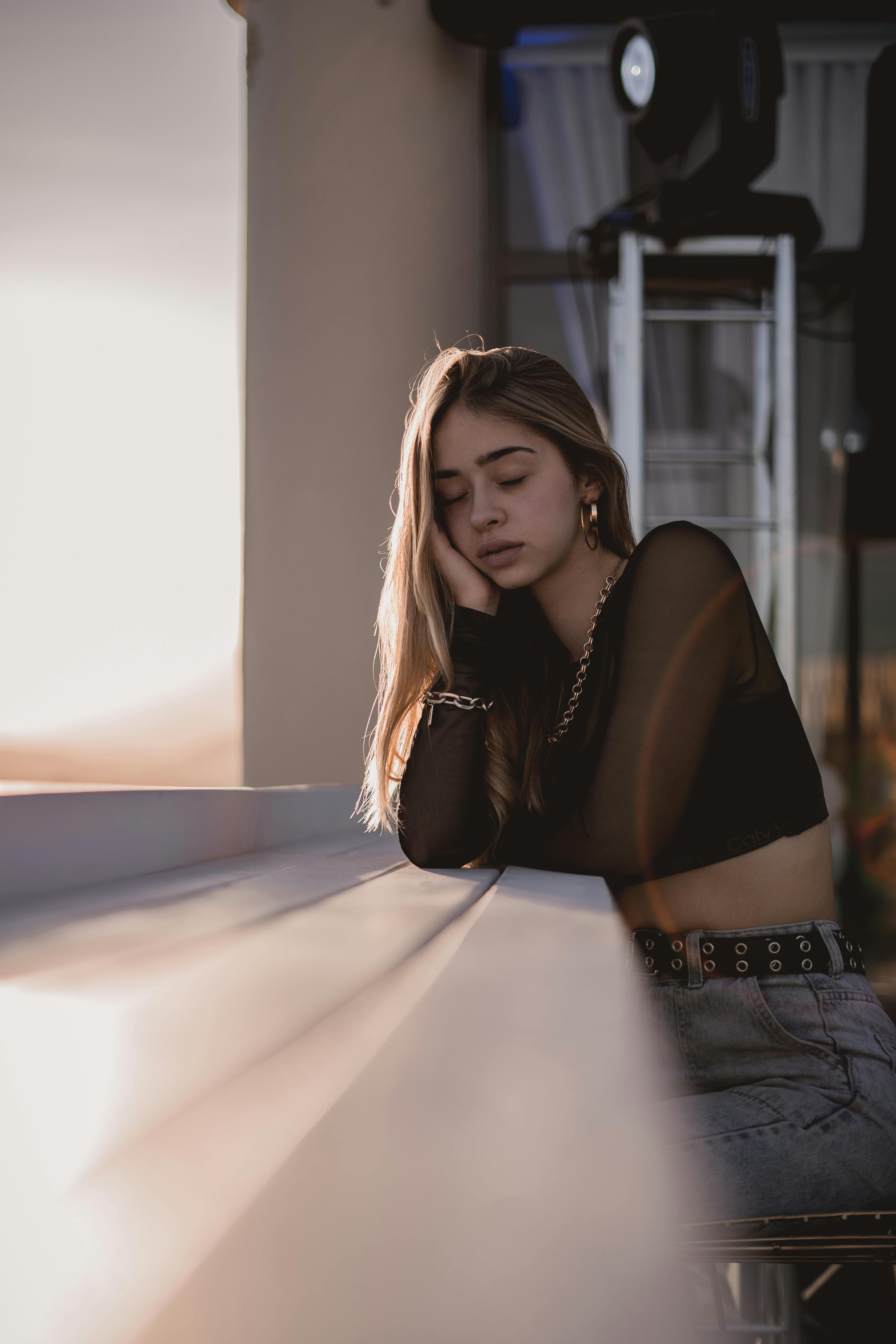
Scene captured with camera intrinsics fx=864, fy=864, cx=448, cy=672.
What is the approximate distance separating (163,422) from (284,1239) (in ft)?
10.9

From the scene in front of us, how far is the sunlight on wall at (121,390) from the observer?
2.75 m

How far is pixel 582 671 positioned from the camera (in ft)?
3.92

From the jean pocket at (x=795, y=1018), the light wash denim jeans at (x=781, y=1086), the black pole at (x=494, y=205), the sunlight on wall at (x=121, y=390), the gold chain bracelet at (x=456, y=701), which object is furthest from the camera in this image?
the black pole at (x=494, y=205)

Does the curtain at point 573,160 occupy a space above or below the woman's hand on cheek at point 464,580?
above

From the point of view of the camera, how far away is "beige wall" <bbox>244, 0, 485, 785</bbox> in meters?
2.72

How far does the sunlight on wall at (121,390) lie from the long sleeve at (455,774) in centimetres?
162

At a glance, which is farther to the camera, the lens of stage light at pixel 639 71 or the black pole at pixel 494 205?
the black pole at pixel 494 205

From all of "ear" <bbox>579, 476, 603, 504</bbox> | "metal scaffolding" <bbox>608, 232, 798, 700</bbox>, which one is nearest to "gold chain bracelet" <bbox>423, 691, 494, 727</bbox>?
"ear" <bbox>579, 476, 603, 504</bbox>

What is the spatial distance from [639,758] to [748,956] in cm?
25

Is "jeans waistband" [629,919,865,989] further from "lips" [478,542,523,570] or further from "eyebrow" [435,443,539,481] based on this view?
"eyebrow" [435,443,539,481]

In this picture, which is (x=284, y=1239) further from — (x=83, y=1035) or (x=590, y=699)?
(x=590, y=699)

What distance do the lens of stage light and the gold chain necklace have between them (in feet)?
7.26

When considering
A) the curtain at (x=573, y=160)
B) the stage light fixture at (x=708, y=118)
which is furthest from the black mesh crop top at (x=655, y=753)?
the curtain at (x=573, y=160)

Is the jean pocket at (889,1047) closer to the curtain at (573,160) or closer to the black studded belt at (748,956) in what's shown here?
the black studded belt at (748,956)
